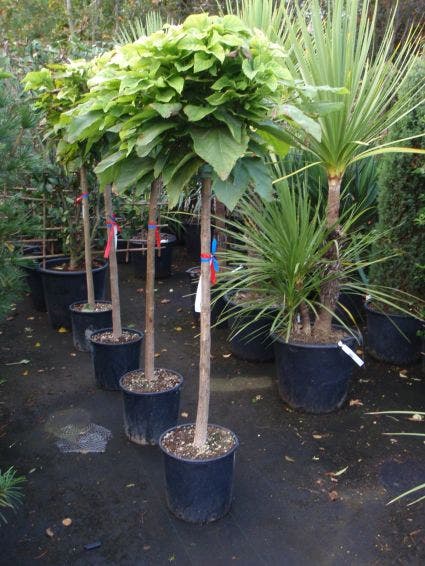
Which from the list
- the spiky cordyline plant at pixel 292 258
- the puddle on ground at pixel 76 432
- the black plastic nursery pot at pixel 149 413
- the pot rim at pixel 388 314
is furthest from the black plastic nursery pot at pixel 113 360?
the pot rim at pixel 388 314

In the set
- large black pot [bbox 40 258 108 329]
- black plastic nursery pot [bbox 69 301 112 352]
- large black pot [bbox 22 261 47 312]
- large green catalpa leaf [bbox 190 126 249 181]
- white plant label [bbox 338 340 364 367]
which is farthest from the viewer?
large black pot [bbox 22 261 47 312]

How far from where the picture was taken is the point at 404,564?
84.0 inches

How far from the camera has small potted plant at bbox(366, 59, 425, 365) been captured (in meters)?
3.72

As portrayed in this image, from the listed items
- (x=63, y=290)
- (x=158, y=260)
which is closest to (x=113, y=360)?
(x=63, y=290)

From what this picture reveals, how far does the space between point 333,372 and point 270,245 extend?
2.62 feet

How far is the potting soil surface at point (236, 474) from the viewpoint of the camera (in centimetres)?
222

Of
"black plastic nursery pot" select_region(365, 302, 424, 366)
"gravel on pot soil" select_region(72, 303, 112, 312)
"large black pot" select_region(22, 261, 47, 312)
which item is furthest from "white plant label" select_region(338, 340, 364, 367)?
"large black pot" select_region(22, 261, 47, 312)

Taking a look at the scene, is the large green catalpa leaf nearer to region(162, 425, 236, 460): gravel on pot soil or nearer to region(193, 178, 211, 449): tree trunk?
region(193, 178, 211, 449): tree trunk

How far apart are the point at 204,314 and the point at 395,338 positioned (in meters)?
1.97

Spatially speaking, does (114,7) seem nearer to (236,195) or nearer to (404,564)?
(236,195)

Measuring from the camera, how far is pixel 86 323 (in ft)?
13.4

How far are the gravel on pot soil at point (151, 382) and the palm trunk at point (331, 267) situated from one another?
0.92 metres

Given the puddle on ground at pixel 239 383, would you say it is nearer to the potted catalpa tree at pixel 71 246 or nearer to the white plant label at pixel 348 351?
the white plant label at pixel 348 351

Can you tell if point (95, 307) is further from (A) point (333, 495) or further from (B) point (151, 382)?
(A) point (333, 495)
